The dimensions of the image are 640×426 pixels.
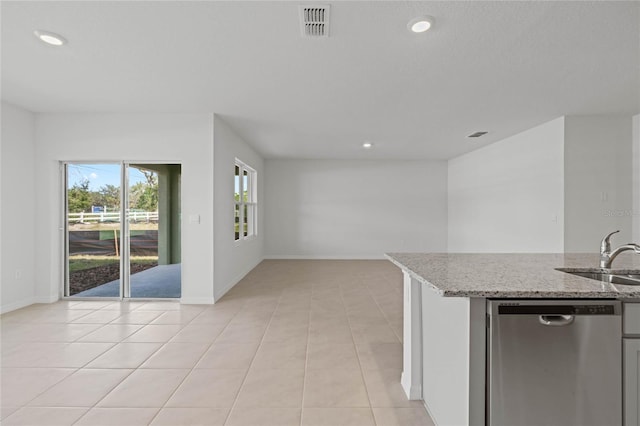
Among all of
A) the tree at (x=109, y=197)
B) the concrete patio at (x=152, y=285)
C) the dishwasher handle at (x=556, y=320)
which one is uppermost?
the tree at (x=109, y=197)

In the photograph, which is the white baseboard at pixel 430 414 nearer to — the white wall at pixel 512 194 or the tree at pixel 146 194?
the white wall at pixel 512 194

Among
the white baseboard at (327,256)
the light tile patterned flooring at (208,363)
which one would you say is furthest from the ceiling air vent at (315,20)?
the white baseboard at (327,256)

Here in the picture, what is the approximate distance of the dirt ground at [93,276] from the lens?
171 inches

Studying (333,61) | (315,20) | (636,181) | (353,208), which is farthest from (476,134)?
(315,20)

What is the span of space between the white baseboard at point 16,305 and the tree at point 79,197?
4.20ft

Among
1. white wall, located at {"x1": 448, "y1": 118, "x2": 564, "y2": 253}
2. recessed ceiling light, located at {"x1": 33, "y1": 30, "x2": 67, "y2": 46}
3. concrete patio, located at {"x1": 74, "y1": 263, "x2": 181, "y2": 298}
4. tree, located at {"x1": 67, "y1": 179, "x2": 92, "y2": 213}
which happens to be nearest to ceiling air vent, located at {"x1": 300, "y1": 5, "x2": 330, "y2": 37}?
recessed ceiling light, located at {"x1": 33, "y1": 30, "x2": 67, "y2": 46}

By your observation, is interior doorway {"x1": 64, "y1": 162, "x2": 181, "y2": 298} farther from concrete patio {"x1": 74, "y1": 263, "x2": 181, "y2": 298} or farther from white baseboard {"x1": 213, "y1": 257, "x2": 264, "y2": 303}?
white baseboard {"x1": 213, "y1": 257, "x2": 264, "y2": 303}

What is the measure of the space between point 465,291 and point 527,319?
0.30 meters

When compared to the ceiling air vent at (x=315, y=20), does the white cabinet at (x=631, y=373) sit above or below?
below

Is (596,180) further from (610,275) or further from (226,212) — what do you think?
(226,212)

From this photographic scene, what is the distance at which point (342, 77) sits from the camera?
3066 millimetres

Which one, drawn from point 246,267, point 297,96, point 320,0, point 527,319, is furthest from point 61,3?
point 246,267

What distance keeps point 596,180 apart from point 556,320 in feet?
14.4

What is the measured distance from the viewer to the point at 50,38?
2.36 m
